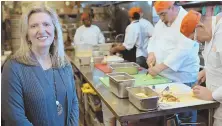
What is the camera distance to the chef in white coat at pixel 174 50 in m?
2.48

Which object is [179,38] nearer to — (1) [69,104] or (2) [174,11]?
(2) [174,11]

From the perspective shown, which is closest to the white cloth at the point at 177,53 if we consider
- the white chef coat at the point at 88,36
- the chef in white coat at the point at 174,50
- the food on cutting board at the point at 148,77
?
the chef in white coat at the point at 174,50

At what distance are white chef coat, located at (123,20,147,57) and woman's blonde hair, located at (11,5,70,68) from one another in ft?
8.79

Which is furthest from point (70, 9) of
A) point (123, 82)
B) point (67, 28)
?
point (123, 82)

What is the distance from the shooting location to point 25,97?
1493mm

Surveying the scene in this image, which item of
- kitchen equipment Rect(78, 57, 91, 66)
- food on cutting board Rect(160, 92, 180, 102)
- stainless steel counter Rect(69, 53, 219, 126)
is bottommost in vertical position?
stainless steel counter Rect(69, 53, 219, 126)

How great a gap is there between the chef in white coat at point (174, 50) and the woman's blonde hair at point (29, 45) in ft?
3.60

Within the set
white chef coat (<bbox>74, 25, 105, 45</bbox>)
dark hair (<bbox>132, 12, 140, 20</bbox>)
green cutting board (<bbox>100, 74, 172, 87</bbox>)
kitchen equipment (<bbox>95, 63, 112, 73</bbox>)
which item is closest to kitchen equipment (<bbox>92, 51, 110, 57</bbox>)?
kitchen equipment (<bbox>95, 63, 112, 73</bbox>)

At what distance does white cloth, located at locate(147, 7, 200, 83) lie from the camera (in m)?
2.48

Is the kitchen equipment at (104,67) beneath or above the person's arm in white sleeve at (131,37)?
beneath

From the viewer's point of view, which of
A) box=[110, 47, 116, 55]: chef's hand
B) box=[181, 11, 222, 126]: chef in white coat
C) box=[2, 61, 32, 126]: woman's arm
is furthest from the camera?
box=[110, 47, 116, 55]: chef's hand

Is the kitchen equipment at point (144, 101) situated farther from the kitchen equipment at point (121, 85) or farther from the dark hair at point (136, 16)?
the dark hair at point (136, 16)

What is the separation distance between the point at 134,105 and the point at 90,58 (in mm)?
1874

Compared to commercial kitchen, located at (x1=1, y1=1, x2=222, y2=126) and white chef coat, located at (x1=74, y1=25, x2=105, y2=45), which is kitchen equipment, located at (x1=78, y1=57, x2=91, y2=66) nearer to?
commercial kitchen, located at (x1=1, y1=1, x2=222, y2=126)
